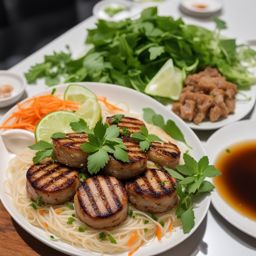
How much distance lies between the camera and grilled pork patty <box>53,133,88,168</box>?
2354 millimetres

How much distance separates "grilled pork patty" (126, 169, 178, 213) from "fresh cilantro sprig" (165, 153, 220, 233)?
2.0 inches

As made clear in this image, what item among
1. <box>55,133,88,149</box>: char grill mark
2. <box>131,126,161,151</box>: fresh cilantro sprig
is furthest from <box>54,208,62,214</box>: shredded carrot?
<box>131,126,161,151</box>: fresh cilantro sprig

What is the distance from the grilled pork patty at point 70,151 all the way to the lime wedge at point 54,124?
308 millimetres

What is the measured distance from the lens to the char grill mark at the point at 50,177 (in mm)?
2272

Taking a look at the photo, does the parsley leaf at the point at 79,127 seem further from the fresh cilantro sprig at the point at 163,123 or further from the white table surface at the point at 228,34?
the white table surface at the point at 228,34

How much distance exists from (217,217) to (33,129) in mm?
1451

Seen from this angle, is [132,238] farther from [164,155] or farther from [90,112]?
[90,112]

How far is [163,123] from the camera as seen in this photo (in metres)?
2.95

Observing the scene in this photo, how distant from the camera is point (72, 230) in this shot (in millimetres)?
2270

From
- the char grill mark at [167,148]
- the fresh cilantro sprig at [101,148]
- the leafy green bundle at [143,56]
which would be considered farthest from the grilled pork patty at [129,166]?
the leafy green bundle at [143,56]

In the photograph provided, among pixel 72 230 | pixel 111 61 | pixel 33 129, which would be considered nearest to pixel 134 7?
pixel 111 61

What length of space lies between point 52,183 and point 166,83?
5.17 feet

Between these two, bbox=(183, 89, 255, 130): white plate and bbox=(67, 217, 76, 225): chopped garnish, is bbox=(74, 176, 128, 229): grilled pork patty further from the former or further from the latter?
bbox=(183, 89, 255, 130): white plate

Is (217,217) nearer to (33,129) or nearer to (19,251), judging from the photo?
(19,251)
